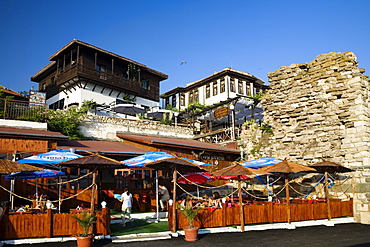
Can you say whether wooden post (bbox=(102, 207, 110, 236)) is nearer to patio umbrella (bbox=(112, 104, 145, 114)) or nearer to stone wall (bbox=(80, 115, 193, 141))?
stone wall (bbox=(80, 115, 193, 141))

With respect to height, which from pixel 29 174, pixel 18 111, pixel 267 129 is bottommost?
pixel 29 174

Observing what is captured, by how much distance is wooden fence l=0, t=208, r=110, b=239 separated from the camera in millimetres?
9602

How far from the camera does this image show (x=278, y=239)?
10453 mm

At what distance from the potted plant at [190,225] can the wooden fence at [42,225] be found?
2572mm

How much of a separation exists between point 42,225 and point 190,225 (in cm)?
455

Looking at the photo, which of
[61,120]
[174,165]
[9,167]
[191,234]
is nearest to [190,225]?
[191,234]

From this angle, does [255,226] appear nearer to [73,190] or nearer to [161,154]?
[161,154]

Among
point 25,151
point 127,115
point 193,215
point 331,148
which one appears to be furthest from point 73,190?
point 127,115

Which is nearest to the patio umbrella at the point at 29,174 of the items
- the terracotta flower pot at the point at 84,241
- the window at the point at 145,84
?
the terracotta flower pot at the point at 84,241

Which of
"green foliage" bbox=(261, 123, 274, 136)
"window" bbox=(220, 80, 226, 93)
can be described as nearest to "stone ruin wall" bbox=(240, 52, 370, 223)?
"green foliage" bbox=(261, 123, 274, 136)

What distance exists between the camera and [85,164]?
33.8ft

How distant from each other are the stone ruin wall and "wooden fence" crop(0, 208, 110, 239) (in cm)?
1158

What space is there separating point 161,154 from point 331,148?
8776 mm

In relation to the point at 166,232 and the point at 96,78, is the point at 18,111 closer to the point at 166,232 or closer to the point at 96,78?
the point at 96,78
